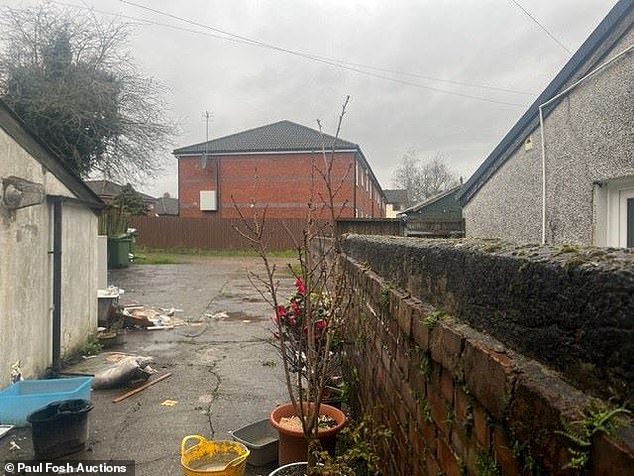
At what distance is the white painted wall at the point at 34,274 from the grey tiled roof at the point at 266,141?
2219cm

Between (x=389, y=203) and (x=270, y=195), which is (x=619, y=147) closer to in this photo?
(x=270, y=195)

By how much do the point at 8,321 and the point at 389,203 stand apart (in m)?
57.6

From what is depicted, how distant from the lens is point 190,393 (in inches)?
200

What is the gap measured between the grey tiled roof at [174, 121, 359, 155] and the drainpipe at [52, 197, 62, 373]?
2262 centimetres

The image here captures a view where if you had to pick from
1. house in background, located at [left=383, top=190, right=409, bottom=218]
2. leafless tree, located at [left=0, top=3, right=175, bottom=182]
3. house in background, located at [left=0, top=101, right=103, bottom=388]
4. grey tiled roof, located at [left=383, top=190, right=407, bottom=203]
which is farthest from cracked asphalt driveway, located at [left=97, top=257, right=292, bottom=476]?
grey tiled roof, located at [left=383, top=190, right=407, bottom=203]

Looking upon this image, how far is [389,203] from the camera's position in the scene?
6053cm

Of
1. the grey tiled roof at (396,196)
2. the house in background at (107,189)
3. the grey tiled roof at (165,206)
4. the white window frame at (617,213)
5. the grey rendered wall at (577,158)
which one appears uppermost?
the grey tiled roof at (396,196)

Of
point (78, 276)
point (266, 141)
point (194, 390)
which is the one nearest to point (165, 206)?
point (266, 141)

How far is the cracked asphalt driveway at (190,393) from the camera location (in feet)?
12.4

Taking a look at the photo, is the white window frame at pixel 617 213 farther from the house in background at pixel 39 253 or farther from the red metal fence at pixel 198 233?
the red metal fence at pixel 198 233

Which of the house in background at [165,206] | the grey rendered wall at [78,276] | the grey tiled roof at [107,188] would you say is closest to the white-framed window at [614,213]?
the grey rendered wall at [78,276]

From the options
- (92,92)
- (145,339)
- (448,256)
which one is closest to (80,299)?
(145,339)

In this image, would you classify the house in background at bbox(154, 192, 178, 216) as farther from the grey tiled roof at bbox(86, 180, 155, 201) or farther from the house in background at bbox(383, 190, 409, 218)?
the house in background at bbox(383, 190, 409, 218)

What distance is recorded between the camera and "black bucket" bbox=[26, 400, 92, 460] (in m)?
3.48
